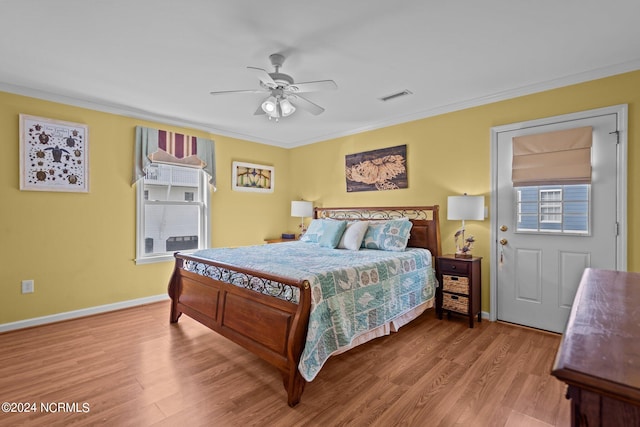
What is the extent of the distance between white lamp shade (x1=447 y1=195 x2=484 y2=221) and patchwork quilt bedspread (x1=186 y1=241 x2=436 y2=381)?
581 mm

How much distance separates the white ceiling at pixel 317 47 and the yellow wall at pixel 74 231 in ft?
1.14

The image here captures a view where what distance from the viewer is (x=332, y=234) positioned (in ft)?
A: 13.1

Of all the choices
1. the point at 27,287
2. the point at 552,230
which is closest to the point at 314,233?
the point at 552,230

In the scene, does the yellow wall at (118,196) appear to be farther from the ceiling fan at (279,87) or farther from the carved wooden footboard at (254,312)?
the ceiling fan at (279,87)

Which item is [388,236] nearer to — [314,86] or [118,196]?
[314,86]

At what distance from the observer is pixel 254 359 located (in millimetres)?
2613

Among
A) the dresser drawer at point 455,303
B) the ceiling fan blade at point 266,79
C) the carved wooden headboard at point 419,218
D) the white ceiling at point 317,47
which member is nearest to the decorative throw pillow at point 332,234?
the carved wooden headboard at point 419,218

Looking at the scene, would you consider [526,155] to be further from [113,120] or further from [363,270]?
[113,120]

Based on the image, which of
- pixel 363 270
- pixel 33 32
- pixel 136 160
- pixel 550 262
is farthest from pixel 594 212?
pixel 136 160

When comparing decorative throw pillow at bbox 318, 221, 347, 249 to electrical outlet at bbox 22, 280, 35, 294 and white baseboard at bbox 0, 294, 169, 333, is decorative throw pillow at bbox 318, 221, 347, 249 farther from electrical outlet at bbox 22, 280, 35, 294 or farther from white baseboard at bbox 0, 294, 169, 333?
electrical outlet at bbox 22, 280, 35, 294

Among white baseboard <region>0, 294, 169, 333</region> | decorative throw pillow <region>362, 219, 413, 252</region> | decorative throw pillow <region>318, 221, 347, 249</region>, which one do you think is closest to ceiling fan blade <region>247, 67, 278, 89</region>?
decorative throw pillow <region>318, 221, 347, 249</region>

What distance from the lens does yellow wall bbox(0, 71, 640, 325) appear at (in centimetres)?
312

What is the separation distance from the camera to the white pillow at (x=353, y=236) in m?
3.78

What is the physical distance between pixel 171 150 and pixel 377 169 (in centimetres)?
296
